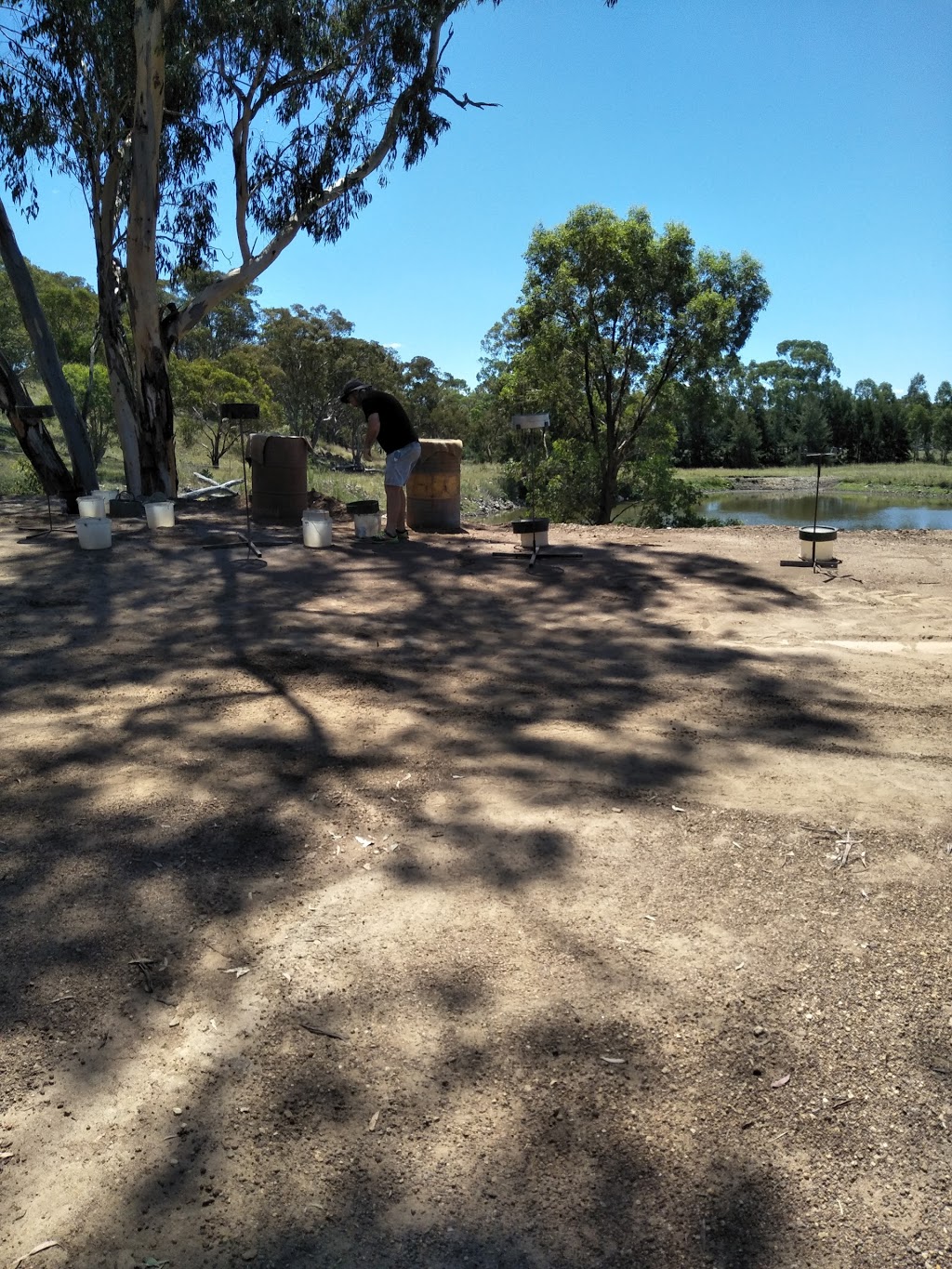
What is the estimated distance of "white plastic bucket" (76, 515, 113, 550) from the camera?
25.6 ft

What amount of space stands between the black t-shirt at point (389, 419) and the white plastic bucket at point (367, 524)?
0.65m

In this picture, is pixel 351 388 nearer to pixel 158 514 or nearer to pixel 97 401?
pixel 158 514

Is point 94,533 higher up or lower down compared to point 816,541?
higher up

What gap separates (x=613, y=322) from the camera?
1695 centimetres

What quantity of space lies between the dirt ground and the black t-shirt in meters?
4.04

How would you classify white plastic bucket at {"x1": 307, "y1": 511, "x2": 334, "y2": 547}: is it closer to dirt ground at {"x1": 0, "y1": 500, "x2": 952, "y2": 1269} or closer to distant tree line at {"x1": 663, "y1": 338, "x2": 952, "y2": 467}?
dirt ground at {"x1": 0, "y1": 500, "x2": 952, "y2": 1269}

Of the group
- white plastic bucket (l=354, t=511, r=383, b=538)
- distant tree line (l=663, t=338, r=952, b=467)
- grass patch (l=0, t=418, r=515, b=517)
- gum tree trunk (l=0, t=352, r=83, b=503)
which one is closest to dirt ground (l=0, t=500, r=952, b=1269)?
white plastic bucket (l=354, t=511, r=383, b=538)

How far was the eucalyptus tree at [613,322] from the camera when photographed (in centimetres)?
1623

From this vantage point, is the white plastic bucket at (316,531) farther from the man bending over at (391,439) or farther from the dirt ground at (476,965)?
the dirt ground at (476,965)

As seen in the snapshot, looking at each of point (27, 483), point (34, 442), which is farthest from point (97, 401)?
A: point (34, 442)

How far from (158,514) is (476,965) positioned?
7.93 meters

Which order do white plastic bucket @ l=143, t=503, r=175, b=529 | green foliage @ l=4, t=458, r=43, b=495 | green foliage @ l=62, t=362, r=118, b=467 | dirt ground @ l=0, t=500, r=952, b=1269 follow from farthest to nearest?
green foliage @ l=62, t=362, r=118, b=467 → green foliage @ l=4, t=458, r=43, b=495 → white plastic bucket @ l=143, t=503, r=175, b=529 → dirt ground @ l=0, t=500, r=952, b=1269

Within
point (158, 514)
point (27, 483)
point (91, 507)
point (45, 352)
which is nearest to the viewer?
point (91, 507)

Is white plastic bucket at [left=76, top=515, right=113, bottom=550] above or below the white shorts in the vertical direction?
below
